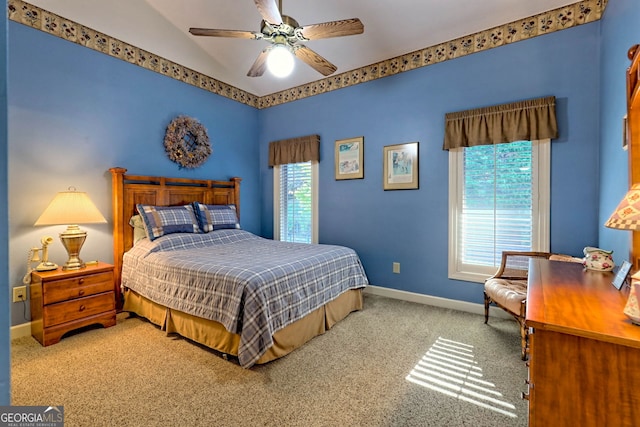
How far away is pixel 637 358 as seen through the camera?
2.55 ft

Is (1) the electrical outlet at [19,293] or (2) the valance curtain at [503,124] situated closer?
(1) the electrical outlet at [19,293]

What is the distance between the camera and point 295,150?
434 cm

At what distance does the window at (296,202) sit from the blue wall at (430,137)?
0.50 ft

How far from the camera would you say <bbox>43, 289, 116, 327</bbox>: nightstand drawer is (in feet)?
7.79

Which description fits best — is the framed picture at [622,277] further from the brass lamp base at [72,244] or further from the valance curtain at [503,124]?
the brass lamp base at [72,244]

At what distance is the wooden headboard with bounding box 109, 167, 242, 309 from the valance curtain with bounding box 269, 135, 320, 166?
1021 mm

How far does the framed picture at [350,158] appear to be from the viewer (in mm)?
3828

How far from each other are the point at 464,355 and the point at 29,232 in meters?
3.90

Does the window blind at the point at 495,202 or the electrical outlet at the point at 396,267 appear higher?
the window blind at the point at 495,202

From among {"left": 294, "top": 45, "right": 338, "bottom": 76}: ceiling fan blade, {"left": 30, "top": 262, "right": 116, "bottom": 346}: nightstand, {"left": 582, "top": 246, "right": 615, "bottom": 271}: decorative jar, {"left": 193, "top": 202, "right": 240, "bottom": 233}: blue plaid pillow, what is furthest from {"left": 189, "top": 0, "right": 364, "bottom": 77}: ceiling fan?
{"left": 30, "top": 262, "right": 116, "bottom": 346}: nightstand

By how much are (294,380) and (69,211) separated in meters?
2.40

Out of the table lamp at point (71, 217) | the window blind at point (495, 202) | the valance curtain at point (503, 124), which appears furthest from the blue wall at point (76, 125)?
the window blind at point (495, 202)

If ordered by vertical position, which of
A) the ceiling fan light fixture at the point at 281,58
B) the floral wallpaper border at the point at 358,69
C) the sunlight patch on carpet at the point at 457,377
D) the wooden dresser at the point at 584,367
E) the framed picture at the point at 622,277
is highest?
the floral wallpaper border at the point at 358,69

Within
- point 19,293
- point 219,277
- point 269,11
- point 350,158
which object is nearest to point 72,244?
point 19,293
